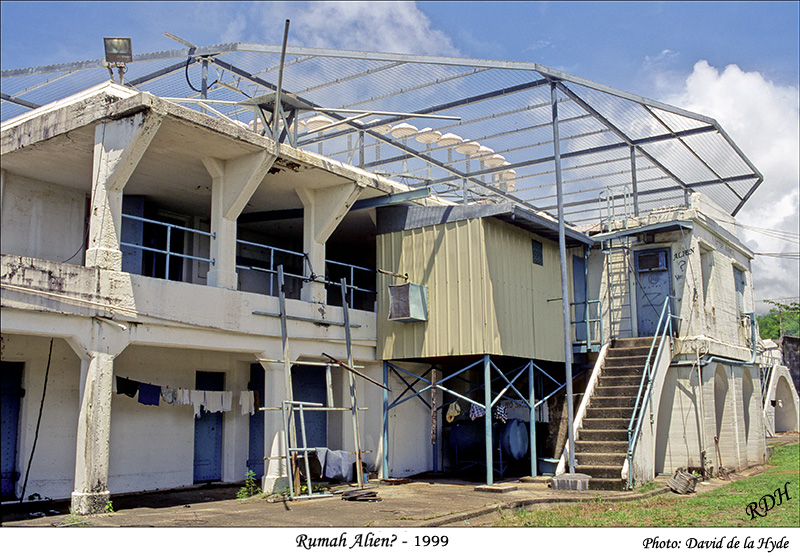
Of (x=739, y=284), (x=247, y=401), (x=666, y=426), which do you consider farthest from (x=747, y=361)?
(x=247, y=401)

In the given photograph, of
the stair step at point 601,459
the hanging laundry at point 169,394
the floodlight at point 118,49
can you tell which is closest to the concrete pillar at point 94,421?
the hanging laundry at point 169,394

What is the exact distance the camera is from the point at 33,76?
15.6 meters

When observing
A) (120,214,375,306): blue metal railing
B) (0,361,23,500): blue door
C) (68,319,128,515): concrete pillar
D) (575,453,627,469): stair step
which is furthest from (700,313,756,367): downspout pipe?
(0,361,23,500): blue door

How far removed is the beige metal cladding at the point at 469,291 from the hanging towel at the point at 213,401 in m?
3.61

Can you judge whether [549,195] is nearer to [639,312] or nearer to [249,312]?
[639,312]

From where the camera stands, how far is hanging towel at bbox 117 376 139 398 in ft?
44.3

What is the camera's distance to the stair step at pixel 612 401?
1580cm

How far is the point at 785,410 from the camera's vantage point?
35.1 meters

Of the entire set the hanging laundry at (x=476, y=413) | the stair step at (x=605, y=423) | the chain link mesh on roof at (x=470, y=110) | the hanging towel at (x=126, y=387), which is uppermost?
the chain link mesh on roof at (x=470, y=110)

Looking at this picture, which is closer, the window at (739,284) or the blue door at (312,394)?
the blue door at (312,394)

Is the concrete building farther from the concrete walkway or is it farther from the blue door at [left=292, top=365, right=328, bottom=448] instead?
the concrete walkway

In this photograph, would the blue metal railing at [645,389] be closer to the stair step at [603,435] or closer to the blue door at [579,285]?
the stair step at [603,435]

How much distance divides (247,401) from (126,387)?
3.09 m
